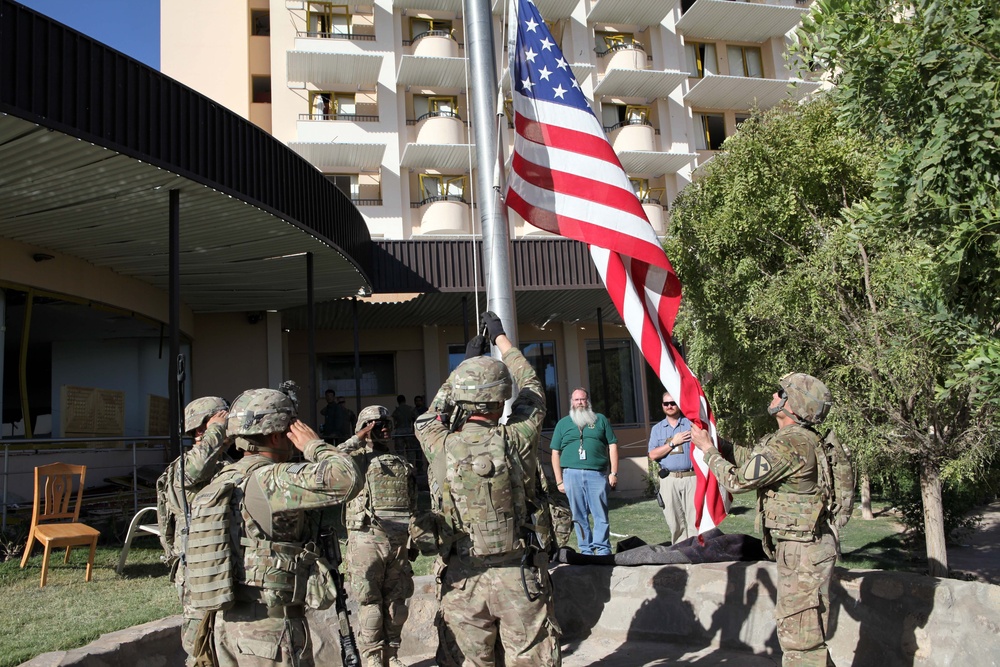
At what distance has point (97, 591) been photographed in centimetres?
675

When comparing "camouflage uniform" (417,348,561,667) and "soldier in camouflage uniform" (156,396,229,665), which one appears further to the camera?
"soldier in camouflage uniform" (156,396,229,665)

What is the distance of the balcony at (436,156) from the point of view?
22.5 m

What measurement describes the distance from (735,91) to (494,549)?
24882 mm

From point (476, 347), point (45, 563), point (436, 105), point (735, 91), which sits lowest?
point (45, 563)

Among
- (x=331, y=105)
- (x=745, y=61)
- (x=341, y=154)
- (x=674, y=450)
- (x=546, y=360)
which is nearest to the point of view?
(x=674, y=450)

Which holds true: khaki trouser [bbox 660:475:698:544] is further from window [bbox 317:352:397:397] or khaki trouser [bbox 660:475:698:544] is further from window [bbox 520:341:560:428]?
window [bbox 520:341:560:428]

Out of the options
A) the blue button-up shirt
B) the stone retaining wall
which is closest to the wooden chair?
the stone retaining wall

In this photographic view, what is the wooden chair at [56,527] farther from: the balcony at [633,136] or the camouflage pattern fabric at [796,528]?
the balcony at [633,136]

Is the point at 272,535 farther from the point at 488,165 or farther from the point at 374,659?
the point at 488,165

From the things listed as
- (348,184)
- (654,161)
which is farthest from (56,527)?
(654,161)

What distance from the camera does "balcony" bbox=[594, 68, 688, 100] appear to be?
24.4 metres

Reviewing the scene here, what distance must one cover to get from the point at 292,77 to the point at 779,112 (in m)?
16.7

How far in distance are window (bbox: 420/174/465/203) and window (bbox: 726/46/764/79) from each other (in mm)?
10418

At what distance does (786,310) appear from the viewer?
26.8ft
